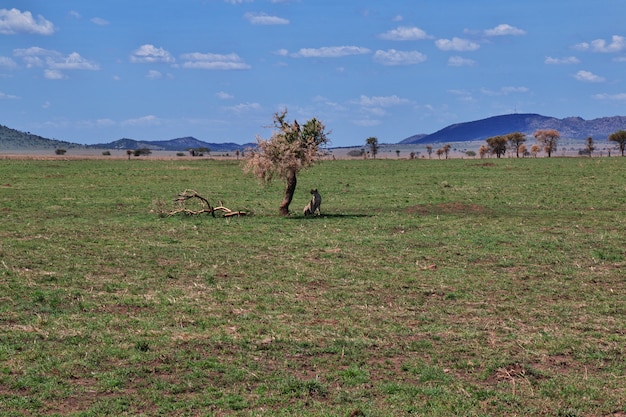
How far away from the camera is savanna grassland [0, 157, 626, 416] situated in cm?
988

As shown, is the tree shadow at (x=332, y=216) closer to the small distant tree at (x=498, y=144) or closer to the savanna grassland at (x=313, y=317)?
the savanna grassland at (x=313, y=317)

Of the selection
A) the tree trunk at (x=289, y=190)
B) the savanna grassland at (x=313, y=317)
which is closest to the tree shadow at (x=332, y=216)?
the tree trunk at (x=289, y=190)

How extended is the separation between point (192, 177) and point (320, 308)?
160 feet

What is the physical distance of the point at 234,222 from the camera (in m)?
28.9

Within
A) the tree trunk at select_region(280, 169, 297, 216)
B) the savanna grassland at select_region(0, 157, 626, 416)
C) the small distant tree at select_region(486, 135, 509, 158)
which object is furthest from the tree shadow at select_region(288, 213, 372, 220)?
the small distant tree at select_region(486, 135, 509, 158)

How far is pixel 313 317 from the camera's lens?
1391cm

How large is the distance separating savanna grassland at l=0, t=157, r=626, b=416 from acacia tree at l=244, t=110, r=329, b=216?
81.8 inches

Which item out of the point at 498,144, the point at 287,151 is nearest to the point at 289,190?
the point at 287,151

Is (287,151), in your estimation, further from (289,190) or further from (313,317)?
(313,317)

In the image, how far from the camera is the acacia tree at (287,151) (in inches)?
1166

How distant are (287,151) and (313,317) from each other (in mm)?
16192

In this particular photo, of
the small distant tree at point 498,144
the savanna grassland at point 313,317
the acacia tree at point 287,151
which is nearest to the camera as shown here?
the savanna grassland at point 313,317

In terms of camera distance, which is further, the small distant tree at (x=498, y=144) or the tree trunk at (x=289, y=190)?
the small distant tree at (x=498, y=144)

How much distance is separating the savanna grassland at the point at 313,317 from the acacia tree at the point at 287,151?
6.82 ft
